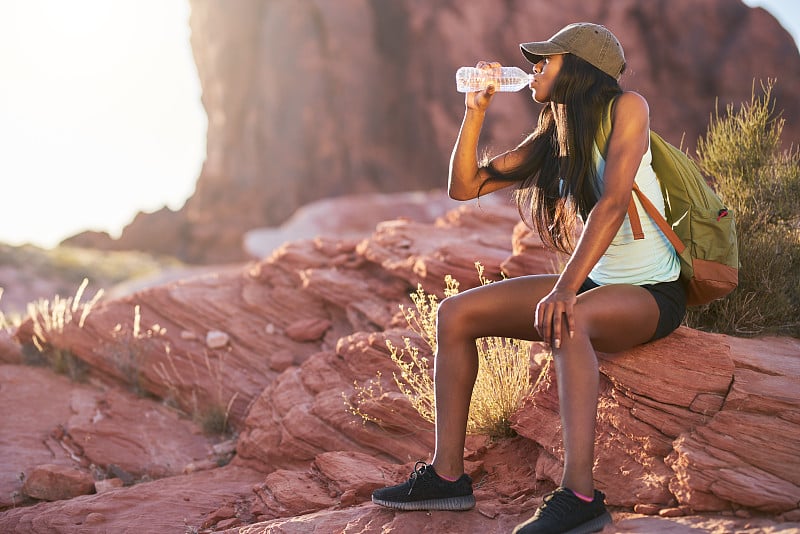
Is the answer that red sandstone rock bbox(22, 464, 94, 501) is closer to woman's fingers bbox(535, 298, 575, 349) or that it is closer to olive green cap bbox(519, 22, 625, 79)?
woman's fingers bbox(535, 298, 575, 349)

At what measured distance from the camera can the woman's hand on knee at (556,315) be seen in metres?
2.71

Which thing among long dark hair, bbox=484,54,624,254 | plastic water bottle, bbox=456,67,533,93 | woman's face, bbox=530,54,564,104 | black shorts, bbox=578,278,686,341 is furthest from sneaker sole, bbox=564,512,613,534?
plastic water bottle, bbox=456,67,533,93

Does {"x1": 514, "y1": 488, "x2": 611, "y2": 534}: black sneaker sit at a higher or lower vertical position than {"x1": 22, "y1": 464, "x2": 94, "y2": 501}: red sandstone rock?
higher

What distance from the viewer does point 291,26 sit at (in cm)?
3197

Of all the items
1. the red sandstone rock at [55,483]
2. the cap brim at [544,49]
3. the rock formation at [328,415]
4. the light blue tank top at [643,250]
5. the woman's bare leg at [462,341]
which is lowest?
the red sandstone rock at [55,483]

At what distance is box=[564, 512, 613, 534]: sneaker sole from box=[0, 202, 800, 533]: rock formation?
0.04m

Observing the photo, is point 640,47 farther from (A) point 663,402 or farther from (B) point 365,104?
(A) point 663,402

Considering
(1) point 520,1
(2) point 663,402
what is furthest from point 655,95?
(2) point 663,402

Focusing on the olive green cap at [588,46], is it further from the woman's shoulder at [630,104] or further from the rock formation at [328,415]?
the rock formation at [328,415]

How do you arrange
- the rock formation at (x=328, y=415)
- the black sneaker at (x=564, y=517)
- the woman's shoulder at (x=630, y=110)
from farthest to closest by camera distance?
the rock formation at (x=328, y=415), the woman's shoulder at (x=630, y=110), the black sneaker at (x=564, y=517)

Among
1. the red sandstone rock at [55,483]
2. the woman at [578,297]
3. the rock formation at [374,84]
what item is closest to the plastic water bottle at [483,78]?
the woman at [578,297]

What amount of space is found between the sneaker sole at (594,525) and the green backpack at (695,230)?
96 centimetres

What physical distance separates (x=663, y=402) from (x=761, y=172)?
7.25 feet

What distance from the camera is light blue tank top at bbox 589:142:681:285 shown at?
9.77 ft
